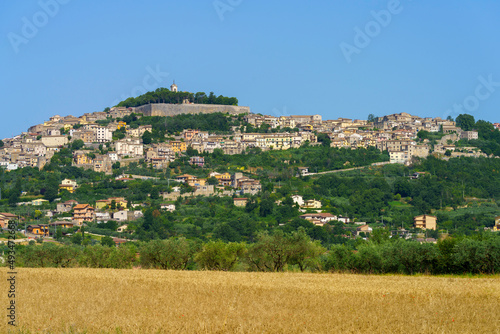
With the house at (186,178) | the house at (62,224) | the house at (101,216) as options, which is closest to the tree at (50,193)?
the house at (101,216)

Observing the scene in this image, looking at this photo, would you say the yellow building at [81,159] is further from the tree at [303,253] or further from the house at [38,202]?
the tree at [303,253]

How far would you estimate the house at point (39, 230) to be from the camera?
2365 inches

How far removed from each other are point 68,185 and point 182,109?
3391 centimetres

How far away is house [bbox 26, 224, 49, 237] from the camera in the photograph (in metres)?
60.1

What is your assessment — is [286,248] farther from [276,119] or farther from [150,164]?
[276,119]

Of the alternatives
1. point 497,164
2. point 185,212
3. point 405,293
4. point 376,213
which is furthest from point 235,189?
point 405,293

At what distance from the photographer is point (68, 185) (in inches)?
3152

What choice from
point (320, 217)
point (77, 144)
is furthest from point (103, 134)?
point (320, 217)

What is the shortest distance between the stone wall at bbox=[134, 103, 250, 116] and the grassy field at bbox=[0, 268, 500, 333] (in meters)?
87.4

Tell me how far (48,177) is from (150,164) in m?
13.2

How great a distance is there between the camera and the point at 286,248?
97.3 ft

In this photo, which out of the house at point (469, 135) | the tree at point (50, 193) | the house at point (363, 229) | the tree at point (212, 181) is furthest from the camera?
the house at point (469, 135)

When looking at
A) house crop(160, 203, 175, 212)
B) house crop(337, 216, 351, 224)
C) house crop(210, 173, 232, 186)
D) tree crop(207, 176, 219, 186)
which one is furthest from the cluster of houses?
house crop(337, 216, 351, 224)

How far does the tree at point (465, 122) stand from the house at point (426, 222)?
49.9m
